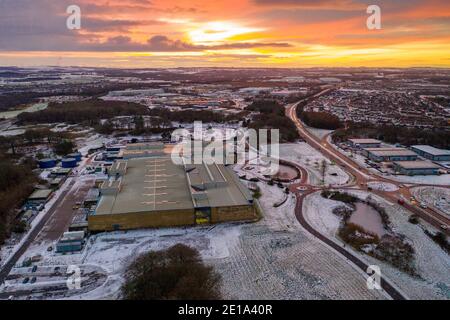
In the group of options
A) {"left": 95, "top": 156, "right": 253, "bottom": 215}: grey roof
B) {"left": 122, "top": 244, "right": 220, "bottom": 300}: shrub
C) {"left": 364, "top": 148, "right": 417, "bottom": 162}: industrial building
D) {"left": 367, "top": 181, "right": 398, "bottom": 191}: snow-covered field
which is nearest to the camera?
{"left": 122, "top": 244, "right": 220, "bottom": 300}: shrub

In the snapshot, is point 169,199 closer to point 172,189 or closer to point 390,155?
point 172,189

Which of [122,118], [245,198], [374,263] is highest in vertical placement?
[122,118]

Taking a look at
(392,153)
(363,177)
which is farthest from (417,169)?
(363,177)

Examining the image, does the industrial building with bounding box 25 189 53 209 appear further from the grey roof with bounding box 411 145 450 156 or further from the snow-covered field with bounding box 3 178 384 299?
the grey roof with bounding box 411 145 450 156

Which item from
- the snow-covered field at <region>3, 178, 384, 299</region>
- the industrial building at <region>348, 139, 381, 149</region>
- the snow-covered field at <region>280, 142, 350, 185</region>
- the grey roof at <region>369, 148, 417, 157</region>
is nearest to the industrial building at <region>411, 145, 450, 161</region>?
the grey roof at <region>369, 148, 417, 157</region>

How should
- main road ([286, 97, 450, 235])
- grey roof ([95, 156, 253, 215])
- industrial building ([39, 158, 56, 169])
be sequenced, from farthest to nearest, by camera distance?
industrial building ([39, 158, 56, 169]) → main road ([286, 97, 450, 235]) → grey roof ([95, 156, 253, 215])

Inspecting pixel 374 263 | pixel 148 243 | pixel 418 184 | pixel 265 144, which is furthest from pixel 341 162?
Result: pixel 148 243

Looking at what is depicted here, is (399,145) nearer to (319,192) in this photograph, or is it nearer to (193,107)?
(319,192)
